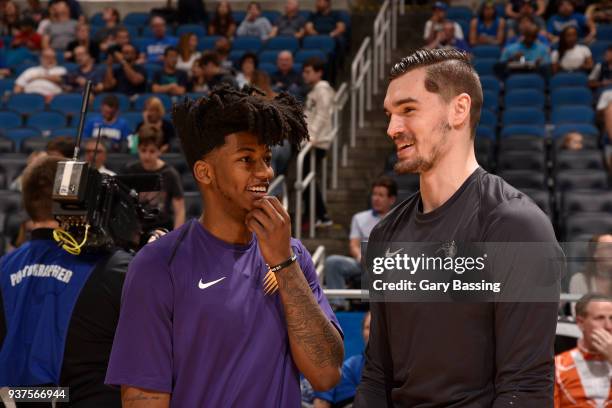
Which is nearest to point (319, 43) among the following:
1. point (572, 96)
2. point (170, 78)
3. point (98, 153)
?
point (170, 78)

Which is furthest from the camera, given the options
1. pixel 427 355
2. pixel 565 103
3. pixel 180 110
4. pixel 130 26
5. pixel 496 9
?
pixel 130 26

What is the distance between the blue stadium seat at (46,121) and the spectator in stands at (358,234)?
430 cm

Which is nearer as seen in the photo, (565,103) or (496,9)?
(565,103)

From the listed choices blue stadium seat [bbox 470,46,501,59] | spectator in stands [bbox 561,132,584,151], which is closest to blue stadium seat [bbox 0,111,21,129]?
blue stadium seat [bbox 470,46,501,59]

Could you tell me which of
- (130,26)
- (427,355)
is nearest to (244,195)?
(427,355)

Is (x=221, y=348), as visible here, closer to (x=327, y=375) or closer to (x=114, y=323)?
A: (x=327, y=375)

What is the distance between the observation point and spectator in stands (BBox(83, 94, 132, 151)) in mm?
9688

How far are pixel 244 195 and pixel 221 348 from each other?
1.39 feet

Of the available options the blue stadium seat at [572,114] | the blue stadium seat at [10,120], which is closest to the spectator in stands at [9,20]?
the blue stadium seat at [10,120]

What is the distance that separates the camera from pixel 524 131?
955 centimetres

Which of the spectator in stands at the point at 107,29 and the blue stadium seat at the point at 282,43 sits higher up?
the spectator in stands at the point at 107,29

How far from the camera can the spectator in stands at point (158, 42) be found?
40.9 ft

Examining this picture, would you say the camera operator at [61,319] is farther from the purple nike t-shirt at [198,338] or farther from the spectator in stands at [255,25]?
the spectator in stands at [255,25]

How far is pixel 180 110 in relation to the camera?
9.21 ft
